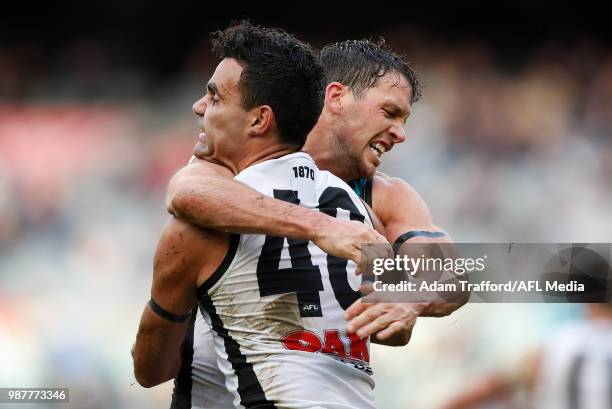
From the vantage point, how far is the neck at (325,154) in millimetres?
4402

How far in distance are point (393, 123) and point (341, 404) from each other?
5.37ft

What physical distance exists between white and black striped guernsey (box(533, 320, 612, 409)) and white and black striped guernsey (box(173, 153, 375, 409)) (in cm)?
242

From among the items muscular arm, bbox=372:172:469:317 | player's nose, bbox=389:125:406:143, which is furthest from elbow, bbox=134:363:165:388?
player's nose, bbox=389:125:406:143

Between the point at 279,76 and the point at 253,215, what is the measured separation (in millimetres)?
622

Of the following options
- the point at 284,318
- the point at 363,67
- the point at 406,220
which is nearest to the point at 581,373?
the point at 406,220

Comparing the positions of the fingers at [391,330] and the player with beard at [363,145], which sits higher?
the player with beard at [363,145]

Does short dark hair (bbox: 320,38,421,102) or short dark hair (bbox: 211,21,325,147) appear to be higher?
short dark hair (bbox: 320,38,421,102)

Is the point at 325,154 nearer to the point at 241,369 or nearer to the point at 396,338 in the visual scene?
the point at 396,338

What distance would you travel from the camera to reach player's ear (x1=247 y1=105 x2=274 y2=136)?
3357mm

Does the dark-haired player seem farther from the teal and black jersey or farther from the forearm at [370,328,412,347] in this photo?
the teal and black jersey

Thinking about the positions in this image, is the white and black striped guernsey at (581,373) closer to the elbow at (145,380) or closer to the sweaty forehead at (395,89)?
the sweaty forehead at (395,89)

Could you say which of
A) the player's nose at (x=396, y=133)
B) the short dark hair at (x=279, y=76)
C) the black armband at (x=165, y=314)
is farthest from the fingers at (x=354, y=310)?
the player's nose at (x=396, y=133)

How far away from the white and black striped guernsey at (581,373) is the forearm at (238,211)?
294cm

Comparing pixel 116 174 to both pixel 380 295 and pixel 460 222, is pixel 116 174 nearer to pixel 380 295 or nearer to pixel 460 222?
pixel 460 222
